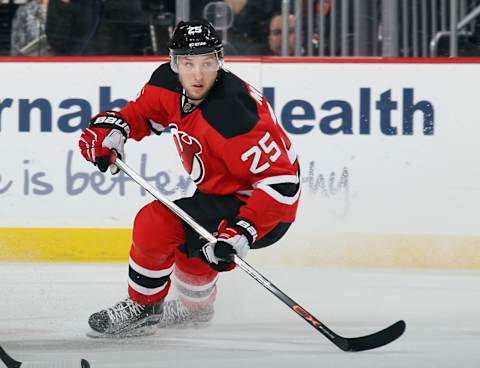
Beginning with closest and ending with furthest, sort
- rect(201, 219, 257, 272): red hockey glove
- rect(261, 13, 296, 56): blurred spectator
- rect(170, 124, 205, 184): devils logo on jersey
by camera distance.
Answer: rect(201, 219, 257, 272): red hockey glove, rect(170, 124, 205, 184): devils logo on jersey, rect(261, 13, 296, 56): blurred spectator

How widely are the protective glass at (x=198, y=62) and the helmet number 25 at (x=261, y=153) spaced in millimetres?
247

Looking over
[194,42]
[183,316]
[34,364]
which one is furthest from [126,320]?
[194,42]

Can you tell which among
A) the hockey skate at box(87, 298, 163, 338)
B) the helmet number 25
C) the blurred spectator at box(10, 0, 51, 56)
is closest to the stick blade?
the helmet number 25

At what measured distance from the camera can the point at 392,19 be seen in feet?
14.3

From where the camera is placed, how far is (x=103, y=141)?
3.31 metres

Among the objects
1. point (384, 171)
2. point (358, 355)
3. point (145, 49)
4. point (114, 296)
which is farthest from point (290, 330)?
point (145, 49)

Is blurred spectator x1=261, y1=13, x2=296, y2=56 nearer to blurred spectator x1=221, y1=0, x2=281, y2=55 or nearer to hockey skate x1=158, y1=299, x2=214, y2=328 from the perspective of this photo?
blurred spectator x1=221, y1=0, x2=281, y2=55

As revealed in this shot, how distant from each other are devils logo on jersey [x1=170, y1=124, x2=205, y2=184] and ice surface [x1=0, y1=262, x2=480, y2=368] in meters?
0.49

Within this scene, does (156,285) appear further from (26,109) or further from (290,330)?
(26,109)

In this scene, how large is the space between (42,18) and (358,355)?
6.65ft

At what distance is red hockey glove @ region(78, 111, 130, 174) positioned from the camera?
3.30 m

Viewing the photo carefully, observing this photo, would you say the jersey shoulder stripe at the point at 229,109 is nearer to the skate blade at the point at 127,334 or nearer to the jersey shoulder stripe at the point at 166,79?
the jersey shoulder stripe at the point at 166,79

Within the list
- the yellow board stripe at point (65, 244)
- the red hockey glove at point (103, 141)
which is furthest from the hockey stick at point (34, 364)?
the yellow board stripe at point (65, 244)

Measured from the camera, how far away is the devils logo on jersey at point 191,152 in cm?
328
